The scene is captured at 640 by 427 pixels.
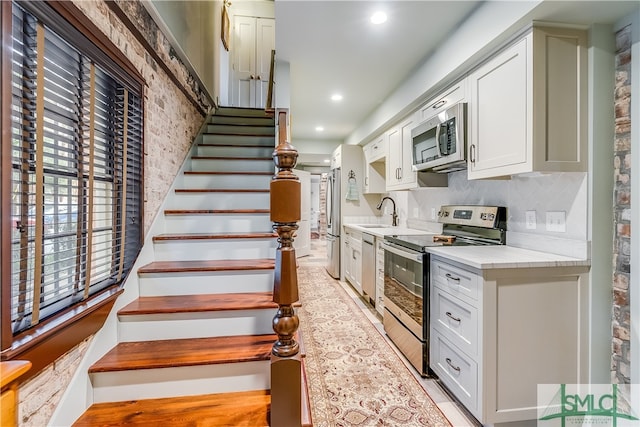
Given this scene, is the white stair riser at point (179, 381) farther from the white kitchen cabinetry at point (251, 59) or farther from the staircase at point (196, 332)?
the white kitchen cabinetry at point (251, 59)

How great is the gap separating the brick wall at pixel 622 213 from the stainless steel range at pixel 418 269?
67cm

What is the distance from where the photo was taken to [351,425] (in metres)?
1.72

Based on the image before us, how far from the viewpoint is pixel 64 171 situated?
4.17 feet

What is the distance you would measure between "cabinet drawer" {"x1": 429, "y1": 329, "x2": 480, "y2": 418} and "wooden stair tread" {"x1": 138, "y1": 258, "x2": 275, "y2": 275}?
1.25 meters

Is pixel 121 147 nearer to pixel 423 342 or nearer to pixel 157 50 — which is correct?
pixel 157 50

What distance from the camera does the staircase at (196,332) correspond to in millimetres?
1403

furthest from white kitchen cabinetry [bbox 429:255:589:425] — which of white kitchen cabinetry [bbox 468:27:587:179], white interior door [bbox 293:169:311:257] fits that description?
white interior door [bbox 293:169:311:257]

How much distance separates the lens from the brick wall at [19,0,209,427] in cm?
117

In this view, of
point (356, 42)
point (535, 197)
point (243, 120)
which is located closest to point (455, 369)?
point (535, 197)

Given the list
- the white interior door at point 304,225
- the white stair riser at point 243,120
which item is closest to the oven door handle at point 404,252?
the white stair riser at point 243,120

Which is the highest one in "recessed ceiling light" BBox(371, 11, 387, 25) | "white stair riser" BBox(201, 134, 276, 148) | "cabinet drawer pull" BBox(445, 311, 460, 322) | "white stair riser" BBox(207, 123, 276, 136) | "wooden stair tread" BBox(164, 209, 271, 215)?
"recessed ceiling light" BBox(371, 11, 387, 25)

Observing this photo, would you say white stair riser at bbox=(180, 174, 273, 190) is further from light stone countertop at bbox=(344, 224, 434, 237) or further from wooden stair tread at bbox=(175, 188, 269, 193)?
light stone countertop at bbox=(344, 224, 434, 237)

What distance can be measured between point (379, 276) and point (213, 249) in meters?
1.88

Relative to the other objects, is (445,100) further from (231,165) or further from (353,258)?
(353,258)
